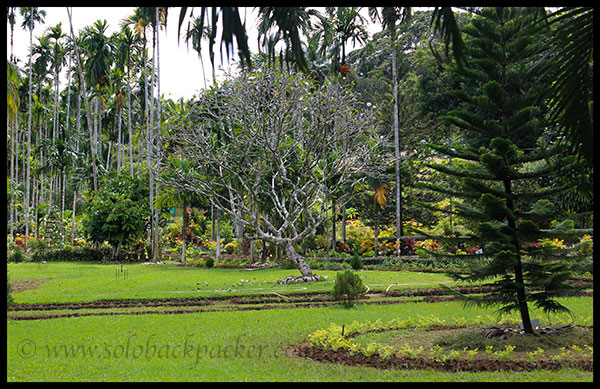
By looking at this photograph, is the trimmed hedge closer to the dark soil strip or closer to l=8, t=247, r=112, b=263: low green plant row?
l=8, t=247, r=112, b=263: low green plant row

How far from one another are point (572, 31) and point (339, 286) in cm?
771

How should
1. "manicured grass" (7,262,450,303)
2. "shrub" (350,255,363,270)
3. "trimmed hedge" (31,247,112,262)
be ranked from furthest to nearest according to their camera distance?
"trimmed hedge" (31,247,112,262) < "shrub" (350,255,363,270) < "manicured grass" (7,262,450,303)

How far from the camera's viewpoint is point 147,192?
27.6m

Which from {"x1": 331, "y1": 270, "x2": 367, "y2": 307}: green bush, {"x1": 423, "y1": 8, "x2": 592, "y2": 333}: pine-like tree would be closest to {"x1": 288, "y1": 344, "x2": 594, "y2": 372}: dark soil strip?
{"x1": 423, "y1": 8, "x2": 592, "y2": 333}: pine-like tree

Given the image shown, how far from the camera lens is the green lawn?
5172 mm

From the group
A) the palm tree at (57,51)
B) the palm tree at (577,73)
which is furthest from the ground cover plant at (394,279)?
the palm tree at (57,51)

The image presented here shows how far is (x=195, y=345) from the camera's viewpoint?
6789mm

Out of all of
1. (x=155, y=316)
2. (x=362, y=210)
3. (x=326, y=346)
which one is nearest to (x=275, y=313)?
(x=155, y=316)

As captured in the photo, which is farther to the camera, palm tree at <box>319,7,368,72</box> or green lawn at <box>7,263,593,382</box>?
palm tree at <box>319,7,368,72</box>

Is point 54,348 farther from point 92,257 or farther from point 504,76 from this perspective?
point 92,257

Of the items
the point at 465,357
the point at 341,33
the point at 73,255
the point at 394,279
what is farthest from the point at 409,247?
the point at 465,357

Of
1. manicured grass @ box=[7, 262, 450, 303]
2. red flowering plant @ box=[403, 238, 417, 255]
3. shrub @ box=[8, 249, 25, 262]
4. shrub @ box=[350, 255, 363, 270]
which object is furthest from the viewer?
red flowering plant @ box=[403, 238, 417, 255]

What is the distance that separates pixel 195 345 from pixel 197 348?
0.74 feet

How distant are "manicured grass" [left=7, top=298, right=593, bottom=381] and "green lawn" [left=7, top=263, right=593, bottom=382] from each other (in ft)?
0.04
